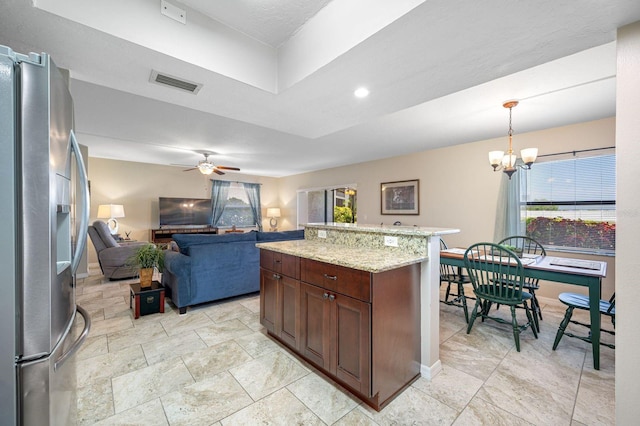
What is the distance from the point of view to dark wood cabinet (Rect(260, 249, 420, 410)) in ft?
5.37

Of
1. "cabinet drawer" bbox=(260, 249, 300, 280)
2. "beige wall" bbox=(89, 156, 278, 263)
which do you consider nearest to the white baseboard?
"cabinet drawer" bbox=(260, 249, 300, 280)

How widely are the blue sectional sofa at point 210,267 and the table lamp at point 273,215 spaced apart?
15.9 feet

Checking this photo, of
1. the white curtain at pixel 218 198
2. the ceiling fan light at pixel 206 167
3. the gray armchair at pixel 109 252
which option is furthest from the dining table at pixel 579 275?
the white curtain at pixel 218 198

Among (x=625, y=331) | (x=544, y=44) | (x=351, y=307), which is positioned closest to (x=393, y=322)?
(x=351, y=307)

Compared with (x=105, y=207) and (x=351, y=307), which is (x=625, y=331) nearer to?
(x=351, y=307)

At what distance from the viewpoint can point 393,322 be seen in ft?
5.73

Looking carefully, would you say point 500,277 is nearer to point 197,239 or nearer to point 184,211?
point 197,239

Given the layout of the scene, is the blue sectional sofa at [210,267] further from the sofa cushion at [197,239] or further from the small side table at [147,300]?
the small side table at [147,300]

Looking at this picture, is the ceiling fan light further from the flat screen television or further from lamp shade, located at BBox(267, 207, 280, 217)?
lamp shade, located at BBox(267, 207, 280, 217)

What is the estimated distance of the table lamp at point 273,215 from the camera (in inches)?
338

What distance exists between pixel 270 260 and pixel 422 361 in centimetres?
149

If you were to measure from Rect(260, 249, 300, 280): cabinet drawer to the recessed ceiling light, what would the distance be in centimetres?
142

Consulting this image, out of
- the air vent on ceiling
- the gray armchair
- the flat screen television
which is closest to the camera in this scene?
the air vent on ceiling

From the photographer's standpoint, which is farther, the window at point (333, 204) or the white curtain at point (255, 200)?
the white curtain at point (255, 200)
